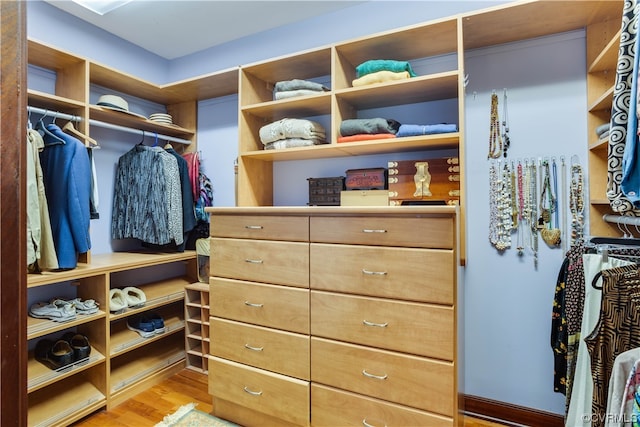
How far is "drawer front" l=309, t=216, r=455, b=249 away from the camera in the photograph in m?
1.40

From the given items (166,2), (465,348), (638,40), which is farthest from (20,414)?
(166,2)

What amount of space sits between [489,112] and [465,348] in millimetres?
1376

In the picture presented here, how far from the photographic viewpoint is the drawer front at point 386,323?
1.39 m

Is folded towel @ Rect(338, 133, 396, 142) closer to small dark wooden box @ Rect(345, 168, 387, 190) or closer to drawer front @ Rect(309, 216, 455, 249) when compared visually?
small dark wooden box @ Rect(345, 168, 387, 190)

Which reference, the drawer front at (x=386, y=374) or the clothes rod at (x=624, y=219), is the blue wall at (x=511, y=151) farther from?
the drawer front at (x=386, y=374)

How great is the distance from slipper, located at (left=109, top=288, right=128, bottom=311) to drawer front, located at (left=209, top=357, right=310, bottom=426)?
701 millimetres

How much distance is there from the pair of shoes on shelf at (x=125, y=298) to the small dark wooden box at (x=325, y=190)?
1312 mm

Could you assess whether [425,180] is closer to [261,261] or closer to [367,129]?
[367,129]

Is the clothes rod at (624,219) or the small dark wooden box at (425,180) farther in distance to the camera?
the small dark wooden box at (425,180)

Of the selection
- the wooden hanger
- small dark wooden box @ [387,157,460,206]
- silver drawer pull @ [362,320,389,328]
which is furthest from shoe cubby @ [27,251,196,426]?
small dark wooden box @ [387,157,460,206]

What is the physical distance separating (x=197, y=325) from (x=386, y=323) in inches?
64.2

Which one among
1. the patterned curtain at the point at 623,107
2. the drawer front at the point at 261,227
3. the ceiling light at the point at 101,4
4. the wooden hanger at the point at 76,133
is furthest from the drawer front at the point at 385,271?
the ceiling light at the point at 101,4

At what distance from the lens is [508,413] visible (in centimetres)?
186

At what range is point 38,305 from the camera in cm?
191
